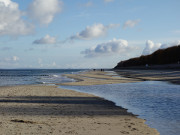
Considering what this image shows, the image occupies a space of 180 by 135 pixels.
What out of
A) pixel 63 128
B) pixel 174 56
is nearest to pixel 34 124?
pixel 63 128

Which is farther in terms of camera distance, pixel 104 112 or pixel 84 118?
pixel 104 112

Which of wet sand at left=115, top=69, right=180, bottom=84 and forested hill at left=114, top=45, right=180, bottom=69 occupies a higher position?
forested hill at left=114, top=45, right=180, bottom=69

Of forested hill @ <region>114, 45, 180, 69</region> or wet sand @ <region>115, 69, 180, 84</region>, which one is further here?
forested hill @ <region>114, 45, 180, 69</region>

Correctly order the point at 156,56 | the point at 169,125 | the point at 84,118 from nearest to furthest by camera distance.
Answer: the point at 169,125
the point at 84,118
the point at 156,56

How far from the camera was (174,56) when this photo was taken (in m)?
131

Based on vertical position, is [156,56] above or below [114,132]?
above

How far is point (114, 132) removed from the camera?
880cm

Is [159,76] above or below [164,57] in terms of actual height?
below

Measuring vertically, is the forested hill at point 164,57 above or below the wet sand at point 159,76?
above

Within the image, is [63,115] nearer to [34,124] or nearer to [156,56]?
[34,124]

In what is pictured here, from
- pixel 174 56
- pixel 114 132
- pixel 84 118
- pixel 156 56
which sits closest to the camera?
pixel 114 132

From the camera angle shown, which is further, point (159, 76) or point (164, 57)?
point (164, 57)

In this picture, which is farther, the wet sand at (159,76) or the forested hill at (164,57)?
the forested hill at (164,57)

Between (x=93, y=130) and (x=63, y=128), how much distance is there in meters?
1.26
